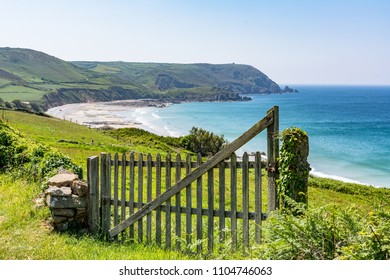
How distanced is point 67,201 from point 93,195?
54cm

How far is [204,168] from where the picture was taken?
7855 millimetres

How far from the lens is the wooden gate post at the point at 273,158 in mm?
7531

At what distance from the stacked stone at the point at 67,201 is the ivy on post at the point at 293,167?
13.9 feet

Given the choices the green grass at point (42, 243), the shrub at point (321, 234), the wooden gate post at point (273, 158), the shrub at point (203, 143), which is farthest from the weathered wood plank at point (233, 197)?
the shrub at point (203, 143)

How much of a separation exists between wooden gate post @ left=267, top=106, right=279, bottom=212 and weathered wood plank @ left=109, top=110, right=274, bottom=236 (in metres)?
0.09

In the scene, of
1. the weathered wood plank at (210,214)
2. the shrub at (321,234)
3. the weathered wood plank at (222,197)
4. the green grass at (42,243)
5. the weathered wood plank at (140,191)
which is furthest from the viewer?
the weathered wood plank at (140,191)

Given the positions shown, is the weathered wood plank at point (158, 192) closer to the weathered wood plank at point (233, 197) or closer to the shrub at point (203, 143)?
the weathered wood plank at point (233, 197)

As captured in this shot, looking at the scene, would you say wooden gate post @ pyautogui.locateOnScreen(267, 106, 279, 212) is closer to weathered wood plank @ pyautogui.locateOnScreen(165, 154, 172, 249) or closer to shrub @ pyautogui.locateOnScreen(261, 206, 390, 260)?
shrub @ pyautogui.locateOnScreen(261, 206, 390, 260)

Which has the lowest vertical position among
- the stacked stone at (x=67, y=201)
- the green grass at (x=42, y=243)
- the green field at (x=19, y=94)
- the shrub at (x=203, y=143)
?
the shrub at (x=203, y=143)

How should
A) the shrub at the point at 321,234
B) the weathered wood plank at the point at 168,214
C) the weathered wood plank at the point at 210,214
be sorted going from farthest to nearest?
the weathered wood plank at the point at 168,214 → the weathered wood plank at the point at 210,214 → the shrub at the point at 321,234

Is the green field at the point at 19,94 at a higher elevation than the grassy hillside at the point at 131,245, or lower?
higher

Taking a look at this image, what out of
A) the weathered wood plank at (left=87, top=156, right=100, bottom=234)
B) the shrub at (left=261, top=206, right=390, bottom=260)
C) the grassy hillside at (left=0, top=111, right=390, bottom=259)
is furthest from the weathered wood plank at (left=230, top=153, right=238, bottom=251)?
the weathered wood plank at (left=87, top=156, right=100, bottom=234)
